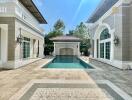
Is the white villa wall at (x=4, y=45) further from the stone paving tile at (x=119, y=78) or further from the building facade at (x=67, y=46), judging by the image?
the building facade at (x=67, y=46)

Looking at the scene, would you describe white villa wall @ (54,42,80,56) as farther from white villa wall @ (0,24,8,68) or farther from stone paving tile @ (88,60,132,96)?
stone paving tile @ (88,60,132,96)

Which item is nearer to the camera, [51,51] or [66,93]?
[66,93]

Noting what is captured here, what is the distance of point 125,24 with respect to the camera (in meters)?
13.0

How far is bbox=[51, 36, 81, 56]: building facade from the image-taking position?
33.2m

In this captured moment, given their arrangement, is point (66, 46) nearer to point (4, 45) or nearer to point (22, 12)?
point (22, 12)

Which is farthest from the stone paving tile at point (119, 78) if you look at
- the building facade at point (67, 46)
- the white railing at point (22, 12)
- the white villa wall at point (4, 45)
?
the building facade at point (67, 46)

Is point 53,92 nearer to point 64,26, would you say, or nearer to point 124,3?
point 124,3

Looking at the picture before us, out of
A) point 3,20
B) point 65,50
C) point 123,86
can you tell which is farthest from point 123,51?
point 65,50

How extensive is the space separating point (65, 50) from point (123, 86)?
→ 27.3m

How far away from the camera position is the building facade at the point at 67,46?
3316cm

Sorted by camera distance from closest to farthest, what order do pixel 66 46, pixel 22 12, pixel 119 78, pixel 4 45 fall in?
pixel 119 78
pixel 4 45
pixel 22 12
pixel 66 46

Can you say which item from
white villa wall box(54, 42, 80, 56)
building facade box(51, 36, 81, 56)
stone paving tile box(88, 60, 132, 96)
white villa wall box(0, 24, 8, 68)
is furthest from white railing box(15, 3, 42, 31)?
white villa wall box(54, 42, 80, 56)

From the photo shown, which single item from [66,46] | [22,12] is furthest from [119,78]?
[66,46]

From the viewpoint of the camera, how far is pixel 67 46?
34156 mm
